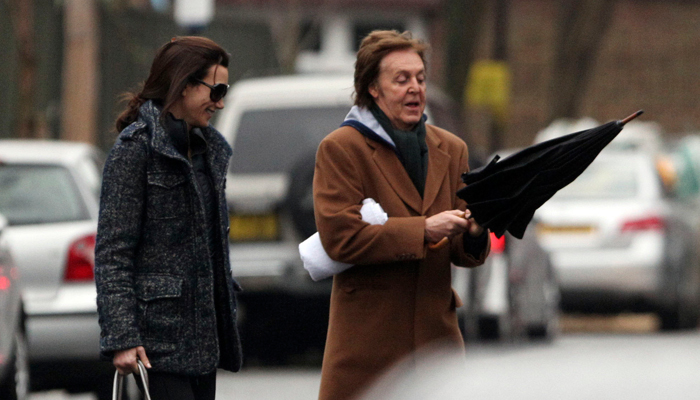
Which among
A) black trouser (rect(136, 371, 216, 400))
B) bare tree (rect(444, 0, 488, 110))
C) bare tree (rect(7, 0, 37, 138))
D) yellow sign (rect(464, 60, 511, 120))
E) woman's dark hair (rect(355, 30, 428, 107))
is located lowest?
black trouser (rect(136, 371, 216, 400))

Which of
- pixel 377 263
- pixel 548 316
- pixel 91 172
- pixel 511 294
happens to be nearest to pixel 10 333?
pixel 91 172

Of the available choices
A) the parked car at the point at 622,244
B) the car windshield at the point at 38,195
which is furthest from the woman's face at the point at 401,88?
the parked car at the point at 622,244

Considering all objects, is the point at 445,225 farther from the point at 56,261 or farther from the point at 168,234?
the point at 56,261

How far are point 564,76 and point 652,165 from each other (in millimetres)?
10187

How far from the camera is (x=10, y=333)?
23.7ft

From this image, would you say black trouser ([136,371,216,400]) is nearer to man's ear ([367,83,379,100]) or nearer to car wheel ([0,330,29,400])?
man's ear ([367,83,379,100])

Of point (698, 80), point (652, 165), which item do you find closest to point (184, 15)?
point (652, 165)

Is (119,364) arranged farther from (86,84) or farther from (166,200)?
(86,84)

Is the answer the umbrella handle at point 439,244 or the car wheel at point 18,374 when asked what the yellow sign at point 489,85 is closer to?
the car wheel at point 18,374

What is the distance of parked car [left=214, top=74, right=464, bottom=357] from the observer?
34.2 ft

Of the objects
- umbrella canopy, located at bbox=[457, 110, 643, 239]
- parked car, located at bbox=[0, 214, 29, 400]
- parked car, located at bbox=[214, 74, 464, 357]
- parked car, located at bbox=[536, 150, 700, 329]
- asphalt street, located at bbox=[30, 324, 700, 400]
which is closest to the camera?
asphalt street, located at bbox=[30, 324, 700, 400]

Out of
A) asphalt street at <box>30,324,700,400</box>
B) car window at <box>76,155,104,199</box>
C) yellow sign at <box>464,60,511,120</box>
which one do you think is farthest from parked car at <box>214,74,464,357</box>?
yellow sign at <box>464,60,511,120</box>

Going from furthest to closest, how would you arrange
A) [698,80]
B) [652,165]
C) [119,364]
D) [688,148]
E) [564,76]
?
[698,80] → [564,76] → [688,148] → [652,165] → [119,364]

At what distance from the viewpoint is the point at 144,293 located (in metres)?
4.57
